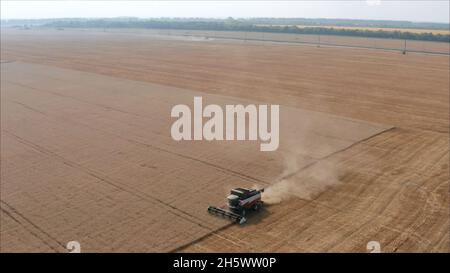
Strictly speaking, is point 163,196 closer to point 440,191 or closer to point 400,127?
point 440,191

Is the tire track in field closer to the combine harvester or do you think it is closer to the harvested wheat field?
the harvested wheat field

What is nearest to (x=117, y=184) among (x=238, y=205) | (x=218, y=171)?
(x=218, y=171)

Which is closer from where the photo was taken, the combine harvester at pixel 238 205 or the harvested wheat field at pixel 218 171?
the harvested wheat field at pixel 218 171

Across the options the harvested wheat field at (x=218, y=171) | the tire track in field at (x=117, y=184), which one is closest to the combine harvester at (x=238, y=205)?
the harvested wheat field at (x=218, y=171)

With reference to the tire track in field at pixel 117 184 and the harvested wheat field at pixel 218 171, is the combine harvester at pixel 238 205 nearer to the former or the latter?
the harvested wheat field at pixel 218 171

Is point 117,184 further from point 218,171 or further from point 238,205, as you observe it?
point 238,205

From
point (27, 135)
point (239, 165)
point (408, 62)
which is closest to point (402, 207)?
point (239, 165)
